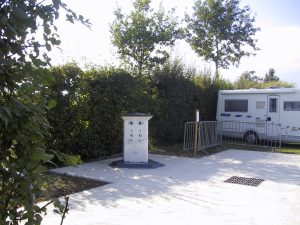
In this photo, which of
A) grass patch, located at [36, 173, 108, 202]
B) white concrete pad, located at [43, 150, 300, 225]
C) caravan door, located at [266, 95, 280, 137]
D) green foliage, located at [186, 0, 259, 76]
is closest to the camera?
white concrete pad, located at [43, 150, 300, 225]

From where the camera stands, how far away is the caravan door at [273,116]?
1571cm

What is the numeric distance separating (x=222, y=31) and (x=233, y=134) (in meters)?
9.70

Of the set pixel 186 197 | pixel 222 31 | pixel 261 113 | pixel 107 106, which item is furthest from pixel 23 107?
pixel 222 31

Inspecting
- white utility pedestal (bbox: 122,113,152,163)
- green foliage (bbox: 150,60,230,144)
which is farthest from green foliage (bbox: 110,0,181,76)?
white utility pedestal (bbox: 122,113,152,163)

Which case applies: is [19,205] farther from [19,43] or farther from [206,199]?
[206,199]

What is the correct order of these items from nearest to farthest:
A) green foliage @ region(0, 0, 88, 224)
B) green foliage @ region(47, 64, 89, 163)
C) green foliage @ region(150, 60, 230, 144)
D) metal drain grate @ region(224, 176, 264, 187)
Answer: green foliage @ region(0, 0, 88, 224) < metal drain grate @ region(224, 176, 264, 187) < green foliage @ region(47, 64, 89, 163) < green foliage @ region(150, 60, 230, 144)

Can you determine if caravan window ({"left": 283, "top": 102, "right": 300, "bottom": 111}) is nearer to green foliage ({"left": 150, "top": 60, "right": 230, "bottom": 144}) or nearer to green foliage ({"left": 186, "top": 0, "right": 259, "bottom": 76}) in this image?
green foliage ({"left": 150, "top": 60, "right": 230, "bottom": 144})

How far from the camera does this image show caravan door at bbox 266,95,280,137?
15711 millimetres

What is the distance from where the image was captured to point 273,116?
16078 millimetres

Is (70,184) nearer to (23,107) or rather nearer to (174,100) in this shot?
(23,107)

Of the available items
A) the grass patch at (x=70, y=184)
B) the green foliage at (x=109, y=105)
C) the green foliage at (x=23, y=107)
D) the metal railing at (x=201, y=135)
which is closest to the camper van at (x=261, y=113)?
the metal railing at (x=201, y=135)

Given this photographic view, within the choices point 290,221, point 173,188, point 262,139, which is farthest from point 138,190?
point 262,139

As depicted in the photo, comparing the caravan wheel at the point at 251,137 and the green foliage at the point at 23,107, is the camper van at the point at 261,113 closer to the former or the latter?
the caravan wheel at the point at 251,137

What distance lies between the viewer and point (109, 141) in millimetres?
10812
